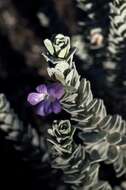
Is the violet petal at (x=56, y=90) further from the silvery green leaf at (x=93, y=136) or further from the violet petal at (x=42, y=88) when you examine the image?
the silvery green leaf at (x=93, y=136)

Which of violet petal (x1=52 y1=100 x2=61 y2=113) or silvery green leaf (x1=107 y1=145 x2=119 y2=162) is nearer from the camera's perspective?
violet petal (x1=52 y1=100 x2=61 y2=113)

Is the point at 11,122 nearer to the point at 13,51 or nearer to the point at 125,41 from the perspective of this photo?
the point at 125,41

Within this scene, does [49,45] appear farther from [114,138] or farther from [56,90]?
[114,138]

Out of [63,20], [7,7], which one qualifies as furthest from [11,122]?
[7,7]

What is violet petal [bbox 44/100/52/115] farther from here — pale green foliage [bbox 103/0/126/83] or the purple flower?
pale green foliage [bbox 103/0/126/83]

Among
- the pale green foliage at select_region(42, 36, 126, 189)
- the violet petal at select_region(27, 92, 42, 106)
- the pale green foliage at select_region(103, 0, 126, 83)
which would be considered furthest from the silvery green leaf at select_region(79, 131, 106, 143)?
the pale green foliage at select_region(103, 0, 126, 83)

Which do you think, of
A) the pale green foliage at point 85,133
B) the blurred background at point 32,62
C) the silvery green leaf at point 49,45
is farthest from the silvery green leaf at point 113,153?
the silvery green leaf at point 49,45

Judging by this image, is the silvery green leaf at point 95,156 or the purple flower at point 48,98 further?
the silvery green leaf at point 95,156
